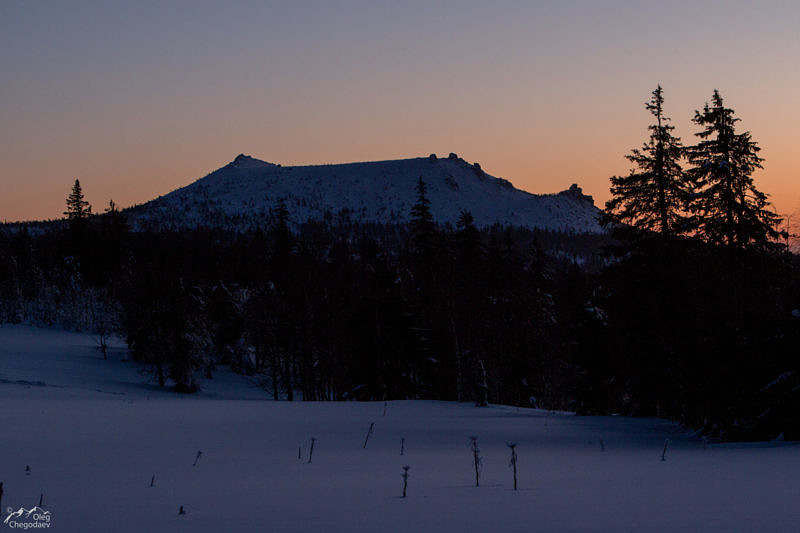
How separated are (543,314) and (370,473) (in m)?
34.7

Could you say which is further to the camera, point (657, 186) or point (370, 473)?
point (657, 186)

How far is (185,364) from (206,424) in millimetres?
26968

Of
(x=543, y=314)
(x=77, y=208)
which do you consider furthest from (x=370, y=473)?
(x=77, y=208)

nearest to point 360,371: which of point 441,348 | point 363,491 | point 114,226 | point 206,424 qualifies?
point 441,348

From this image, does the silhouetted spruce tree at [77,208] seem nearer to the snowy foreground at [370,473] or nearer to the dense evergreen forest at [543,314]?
the dense evergreen forest at [543,314]

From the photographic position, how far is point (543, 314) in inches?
1767

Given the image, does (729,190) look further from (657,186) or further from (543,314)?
(543,314)

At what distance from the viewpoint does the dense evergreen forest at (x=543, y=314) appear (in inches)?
762

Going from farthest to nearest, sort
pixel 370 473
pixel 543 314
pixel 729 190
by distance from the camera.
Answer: pixel 543 314, pixel 729 190, pixel 370 473

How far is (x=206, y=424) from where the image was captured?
20797mm

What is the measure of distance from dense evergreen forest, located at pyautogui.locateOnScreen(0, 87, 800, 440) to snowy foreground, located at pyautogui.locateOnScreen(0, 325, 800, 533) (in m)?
2.53

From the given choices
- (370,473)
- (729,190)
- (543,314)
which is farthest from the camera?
(543,314)

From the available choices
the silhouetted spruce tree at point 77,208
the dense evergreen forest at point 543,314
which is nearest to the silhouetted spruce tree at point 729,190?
the dense evergreen forest at point 543,314

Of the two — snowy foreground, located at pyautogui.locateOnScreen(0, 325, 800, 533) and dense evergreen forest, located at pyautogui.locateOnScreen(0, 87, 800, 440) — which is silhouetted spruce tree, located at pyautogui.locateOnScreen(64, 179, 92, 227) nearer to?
dense evergreen forest, located at pyautogui.locateOnScreen(0, 87, 800, 440)
